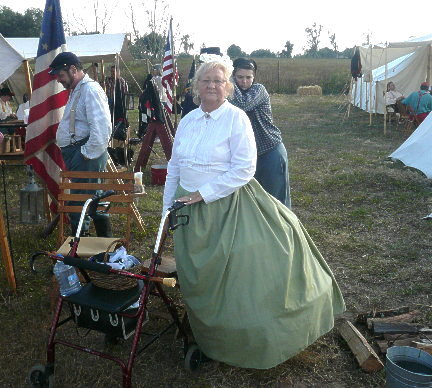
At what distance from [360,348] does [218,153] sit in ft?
5.27

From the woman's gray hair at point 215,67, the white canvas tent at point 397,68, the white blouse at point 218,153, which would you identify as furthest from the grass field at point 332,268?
the white canvas tent at point 397,68

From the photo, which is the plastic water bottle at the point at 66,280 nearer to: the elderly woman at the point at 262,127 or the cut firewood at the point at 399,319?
the elderly woman at the point at 262,127

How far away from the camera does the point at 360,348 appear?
313 cm

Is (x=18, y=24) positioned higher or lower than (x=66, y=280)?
higher

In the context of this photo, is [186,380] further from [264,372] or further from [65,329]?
[65,329]

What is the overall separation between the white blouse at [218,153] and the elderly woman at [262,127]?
2.99 feet

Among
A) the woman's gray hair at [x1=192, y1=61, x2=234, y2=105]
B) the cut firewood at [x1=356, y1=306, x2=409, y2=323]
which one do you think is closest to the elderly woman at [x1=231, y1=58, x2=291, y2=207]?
the woman's gray hair at [x1=192, y1=61, x2=234, y2=105]

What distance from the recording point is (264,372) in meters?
3.02

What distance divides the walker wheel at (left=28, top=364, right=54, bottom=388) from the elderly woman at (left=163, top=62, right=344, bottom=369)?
90cm

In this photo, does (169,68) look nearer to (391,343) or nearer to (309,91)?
(391,343)

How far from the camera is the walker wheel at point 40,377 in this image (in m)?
2.79

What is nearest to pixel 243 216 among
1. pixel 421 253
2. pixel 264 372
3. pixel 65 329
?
pixel 264 372

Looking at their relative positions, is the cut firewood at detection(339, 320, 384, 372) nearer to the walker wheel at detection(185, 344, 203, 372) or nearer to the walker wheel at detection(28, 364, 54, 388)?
the walker wheel at detection(185, 344, 203, 372)

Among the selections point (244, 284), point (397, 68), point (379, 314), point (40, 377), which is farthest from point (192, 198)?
point (397, 68)
